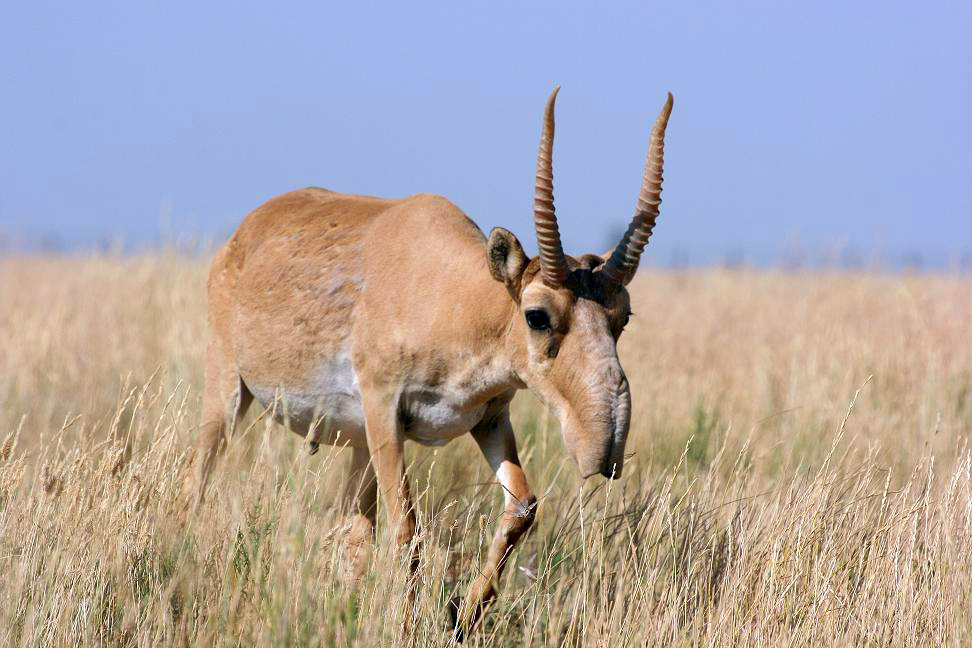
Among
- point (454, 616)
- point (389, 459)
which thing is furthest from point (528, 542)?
point (389, 459)

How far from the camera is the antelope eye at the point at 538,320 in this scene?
5.04m

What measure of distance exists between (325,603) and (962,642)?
2531 millimetres

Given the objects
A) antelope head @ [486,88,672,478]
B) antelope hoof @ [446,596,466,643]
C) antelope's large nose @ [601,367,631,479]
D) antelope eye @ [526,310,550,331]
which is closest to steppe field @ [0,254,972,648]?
antelope hoof @ [446,596,466,643]

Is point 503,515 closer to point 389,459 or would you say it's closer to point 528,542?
point 389,459

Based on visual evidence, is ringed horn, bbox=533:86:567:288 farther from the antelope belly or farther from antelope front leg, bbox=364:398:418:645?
the antelope belly

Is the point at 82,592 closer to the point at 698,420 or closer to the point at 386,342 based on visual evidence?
the point at 386,342

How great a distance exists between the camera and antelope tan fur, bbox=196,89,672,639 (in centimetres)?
496

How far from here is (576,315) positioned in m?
4.99

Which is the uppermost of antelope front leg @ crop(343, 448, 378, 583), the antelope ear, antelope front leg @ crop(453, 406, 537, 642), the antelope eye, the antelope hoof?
the antelope ear

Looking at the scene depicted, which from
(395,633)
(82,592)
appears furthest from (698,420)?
(82,592)

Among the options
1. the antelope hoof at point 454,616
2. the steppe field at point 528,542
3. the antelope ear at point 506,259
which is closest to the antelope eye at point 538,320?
the antelope ear at point 506,259

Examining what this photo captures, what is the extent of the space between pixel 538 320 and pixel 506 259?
34 centimetres

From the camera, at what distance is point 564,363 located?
16.4 ft

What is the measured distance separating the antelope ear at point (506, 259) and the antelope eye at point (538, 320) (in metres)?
0.21
